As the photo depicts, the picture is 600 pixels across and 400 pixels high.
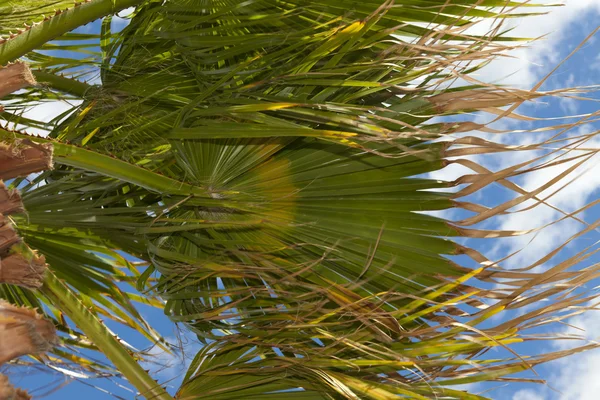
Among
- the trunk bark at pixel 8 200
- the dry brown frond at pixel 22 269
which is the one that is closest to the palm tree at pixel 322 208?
the dry brown frond at pixel 22 269

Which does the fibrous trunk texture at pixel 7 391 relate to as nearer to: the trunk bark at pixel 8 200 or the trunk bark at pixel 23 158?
the trunk bark at pixel 8 200

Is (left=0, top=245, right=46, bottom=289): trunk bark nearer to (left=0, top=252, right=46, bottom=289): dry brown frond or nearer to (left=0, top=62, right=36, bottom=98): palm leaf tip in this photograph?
(left=0, top=252, right=46, bottom=289): dry brown frond

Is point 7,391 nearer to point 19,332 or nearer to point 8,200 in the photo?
point 19,332

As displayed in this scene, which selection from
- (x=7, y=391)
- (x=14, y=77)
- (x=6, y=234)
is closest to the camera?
(x=7, y=391)

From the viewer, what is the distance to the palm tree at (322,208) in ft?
4.41

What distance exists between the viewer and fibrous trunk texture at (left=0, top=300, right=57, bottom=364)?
1129mm

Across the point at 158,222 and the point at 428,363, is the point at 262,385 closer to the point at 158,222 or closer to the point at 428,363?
the point at 428,363

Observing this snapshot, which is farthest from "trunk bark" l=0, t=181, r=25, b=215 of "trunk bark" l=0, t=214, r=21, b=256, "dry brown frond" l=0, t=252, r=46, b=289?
"dry brown frond" l=0, t=252, r=46, b=289

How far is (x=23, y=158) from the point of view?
1.38m

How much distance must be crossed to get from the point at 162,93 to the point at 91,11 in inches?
11.8

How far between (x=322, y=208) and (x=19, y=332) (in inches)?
27.5

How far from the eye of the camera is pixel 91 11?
5.98 ft

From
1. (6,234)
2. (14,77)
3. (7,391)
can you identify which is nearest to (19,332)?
(7,391)

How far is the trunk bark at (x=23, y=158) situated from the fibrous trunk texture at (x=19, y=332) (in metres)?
0.33
